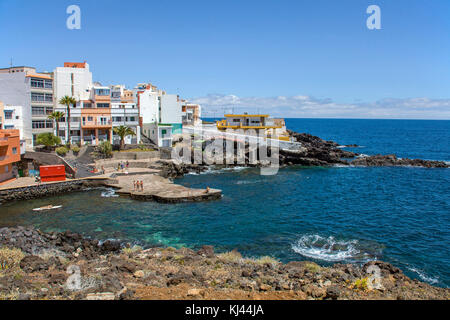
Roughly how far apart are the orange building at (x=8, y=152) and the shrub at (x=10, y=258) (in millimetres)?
25400

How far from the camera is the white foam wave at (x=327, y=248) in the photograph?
25.2 metres

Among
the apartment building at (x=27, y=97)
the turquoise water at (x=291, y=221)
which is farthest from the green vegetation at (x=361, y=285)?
the apartment building at (x=27, y=97)

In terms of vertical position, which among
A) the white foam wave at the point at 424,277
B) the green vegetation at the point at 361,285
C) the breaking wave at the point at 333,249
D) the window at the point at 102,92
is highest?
the window at the point at 102,92

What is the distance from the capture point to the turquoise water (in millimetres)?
26578

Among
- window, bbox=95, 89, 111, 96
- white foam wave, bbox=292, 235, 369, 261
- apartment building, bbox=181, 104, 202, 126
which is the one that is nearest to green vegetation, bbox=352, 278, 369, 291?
white foam wave, bbox=292, 235, 369, 261

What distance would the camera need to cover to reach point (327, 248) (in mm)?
27062

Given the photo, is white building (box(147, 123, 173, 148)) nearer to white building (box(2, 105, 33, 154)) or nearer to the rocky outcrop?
white building (box(2, 105, 33, 154))

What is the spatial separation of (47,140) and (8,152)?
40.3ft

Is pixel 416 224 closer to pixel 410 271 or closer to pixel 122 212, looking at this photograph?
pixel 410 271

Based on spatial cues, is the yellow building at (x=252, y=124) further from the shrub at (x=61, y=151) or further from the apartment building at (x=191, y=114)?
the shrub at (x=61, y=151)

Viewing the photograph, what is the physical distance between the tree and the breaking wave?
4602 centimetres

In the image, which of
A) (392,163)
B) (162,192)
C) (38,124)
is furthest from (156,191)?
(392,163)

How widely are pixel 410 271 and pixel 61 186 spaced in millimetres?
40644

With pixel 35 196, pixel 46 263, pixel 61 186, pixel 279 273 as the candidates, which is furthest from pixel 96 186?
pixel 279 273
